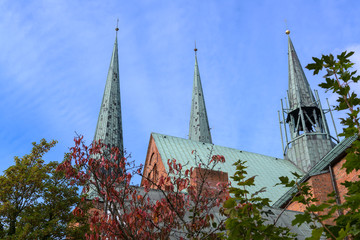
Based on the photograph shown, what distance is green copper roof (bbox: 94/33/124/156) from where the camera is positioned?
31.9 meters

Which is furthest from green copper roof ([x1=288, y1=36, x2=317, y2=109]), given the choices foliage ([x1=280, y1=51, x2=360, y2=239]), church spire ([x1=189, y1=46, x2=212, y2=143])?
foliage ([x1=280, y1=51, x2=360, y2=239])

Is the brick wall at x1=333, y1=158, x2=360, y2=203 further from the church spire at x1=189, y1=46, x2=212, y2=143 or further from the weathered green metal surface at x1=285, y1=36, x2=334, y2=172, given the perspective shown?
the church spire at x1=189, y1=46, x2=212, y2=143

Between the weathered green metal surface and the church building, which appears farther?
the weathered green metal surface

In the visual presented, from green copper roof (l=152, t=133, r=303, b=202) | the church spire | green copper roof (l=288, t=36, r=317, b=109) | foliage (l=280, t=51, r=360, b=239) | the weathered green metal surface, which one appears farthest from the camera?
the church spire

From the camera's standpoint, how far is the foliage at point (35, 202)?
12.5 meters

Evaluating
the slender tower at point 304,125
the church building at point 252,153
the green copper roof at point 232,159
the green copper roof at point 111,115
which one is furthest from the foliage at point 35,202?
the slender tower at point 304,125

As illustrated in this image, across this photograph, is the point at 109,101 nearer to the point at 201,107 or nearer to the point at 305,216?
the point at 201,107

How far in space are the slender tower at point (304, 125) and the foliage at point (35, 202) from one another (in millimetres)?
19263

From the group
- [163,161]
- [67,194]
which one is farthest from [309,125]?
[67,194]

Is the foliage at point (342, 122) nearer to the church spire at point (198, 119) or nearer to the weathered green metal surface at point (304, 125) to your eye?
the weathered green metal surface at point (304, 125)

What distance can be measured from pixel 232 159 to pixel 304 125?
7495 mm

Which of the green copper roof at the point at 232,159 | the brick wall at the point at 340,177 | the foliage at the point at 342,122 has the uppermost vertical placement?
the green copper roof at the point at 232,159

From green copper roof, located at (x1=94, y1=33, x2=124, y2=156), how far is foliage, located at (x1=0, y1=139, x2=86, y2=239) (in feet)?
51.8

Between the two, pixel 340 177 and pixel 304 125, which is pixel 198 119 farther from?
pixel 340 177
